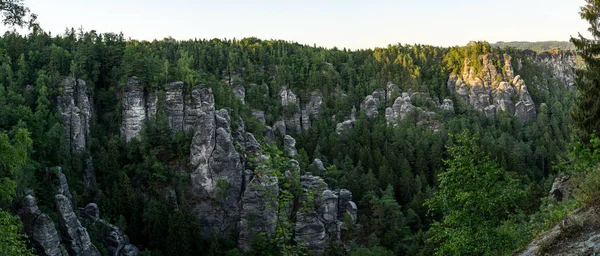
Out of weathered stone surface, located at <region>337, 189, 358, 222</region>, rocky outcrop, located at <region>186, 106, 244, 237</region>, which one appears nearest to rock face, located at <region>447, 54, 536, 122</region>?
weathered stone surface, located at <region>337, 189, 358, 222</region>

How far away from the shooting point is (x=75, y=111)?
57.1 m

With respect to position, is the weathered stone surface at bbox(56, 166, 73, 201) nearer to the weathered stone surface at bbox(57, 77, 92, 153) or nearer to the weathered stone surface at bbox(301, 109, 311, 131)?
the weathered stone surface at bbox(57, 77, 92, 153)

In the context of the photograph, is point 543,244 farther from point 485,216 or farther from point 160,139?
point 160,139

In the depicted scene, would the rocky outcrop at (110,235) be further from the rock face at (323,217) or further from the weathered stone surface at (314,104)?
the weathered stone surface at (314,104)

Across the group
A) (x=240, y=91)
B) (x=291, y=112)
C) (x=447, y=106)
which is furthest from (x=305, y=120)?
(x=447, y=106)

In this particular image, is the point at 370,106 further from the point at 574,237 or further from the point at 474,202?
the point at 574,237

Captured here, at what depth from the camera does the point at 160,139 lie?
5888 cm

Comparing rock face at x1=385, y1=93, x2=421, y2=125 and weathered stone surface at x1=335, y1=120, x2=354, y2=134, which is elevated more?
rock face at x1=385, y1=93, x2=421, y2=125

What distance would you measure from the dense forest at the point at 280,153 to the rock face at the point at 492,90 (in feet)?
3.66

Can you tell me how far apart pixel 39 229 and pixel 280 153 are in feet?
104

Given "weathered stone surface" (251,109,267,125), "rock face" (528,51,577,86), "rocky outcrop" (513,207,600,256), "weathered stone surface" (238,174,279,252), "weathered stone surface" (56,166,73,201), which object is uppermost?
"rock face" (528,51,577,86)

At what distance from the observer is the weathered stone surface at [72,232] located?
3809 centimetres

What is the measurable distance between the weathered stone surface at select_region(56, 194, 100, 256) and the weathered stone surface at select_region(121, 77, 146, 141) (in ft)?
72.5

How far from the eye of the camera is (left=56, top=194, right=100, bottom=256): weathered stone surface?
125ft
